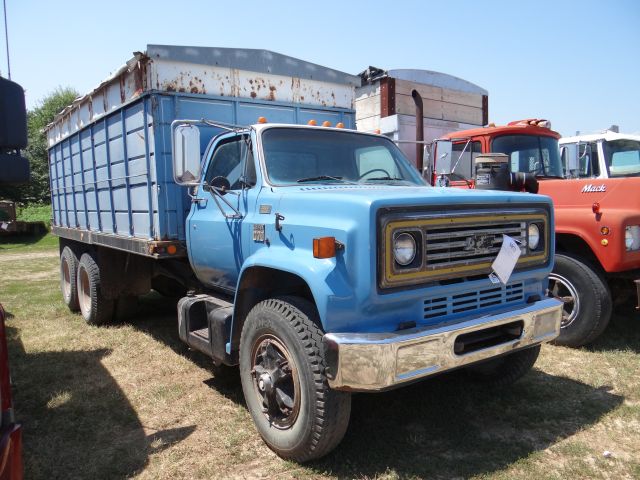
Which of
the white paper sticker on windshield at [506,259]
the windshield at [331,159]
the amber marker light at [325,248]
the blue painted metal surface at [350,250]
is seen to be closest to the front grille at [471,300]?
the blue painted metal surface at [350,250]

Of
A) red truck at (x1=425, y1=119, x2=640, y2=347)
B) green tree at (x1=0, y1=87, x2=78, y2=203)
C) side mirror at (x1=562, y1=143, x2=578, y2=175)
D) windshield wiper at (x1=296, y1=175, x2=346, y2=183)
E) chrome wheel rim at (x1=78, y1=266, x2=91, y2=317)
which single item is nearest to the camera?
windshield wiper at (x1=296, y1=175, x2=346, y2=183)

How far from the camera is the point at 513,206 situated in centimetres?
334

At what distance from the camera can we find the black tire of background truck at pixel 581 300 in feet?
15.9

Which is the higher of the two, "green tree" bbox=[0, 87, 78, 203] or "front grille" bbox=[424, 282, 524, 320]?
"green tree" bbox=[0, 87, 78, 203]

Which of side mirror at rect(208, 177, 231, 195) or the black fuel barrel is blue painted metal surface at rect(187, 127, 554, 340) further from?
the black fuel barrel

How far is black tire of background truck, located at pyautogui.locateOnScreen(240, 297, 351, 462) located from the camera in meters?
2.86

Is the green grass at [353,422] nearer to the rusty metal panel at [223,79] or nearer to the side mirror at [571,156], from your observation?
the side mirror at [571,156]

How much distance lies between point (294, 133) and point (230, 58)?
63.6 inches

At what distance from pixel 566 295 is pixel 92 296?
5.29 m

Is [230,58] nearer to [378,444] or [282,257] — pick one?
[282,257]

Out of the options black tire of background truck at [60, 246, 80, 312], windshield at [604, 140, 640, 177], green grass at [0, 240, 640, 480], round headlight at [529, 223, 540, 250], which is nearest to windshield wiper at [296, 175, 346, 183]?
round headlight at [529, 223, 540, 250]

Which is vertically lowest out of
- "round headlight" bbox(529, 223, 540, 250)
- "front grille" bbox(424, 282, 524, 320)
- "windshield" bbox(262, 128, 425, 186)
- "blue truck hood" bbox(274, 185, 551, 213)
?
"front grille" bbox(424, 282, 524, 320)

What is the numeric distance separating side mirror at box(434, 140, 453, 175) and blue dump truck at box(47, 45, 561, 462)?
0.70 metres

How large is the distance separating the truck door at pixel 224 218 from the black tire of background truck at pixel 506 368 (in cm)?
203
